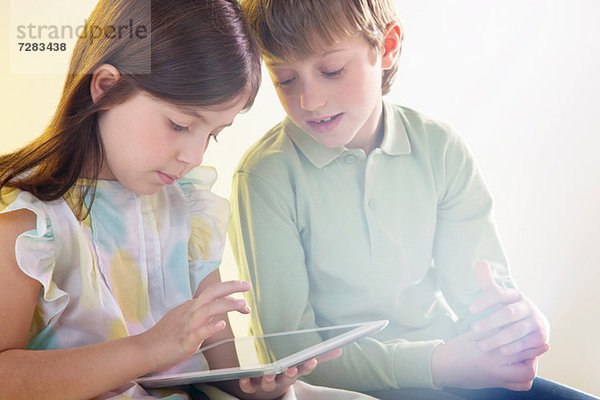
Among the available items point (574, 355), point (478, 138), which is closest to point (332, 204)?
point (478, 138)

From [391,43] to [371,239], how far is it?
27cm

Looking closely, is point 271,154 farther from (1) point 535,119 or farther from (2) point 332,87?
(1) point 535,119

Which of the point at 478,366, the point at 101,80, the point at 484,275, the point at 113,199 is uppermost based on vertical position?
the point at 101,80

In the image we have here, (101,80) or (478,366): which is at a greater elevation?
(101,80)

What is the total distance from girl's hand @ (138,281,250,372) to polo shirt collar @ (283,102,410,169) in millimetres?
333

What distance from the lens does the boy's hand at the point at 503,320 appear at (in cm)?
78

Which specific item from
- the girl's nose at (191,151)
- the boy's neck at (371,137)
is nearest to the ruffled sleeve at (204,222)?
the girl's nose at (191,151)

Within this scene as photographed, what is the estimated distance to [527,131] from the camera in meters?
1.09

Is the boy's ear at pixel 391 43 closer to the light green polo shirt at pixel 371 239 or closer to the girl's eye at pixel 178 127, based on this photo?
the light green polo shirt at pixel 371 239

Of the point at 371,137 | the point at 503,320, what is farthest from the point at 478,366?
the point at 371,137

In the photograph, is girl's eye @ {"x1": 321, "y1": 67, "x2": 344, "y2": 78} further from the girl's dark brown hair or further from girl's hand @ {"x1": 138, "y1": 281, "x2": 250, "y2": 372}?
girl's hand @ {"x1": 138, "y1": 281, "x2": 250, "y2": 372}

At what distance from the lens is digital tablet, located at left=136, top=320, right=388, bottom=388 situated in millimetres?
601

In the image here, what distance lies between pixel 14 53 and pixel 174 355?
388 mm

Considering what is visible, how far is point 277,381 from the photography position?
678mm
